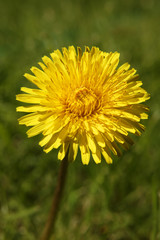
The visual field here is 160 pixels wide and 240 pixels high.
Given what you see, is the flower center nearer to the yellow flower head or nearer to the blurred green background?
Answer: the yellow flower head

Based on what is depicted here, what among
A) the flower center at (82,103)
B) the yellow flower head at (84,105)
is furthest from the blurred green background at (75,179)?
the flower center at (82,103)

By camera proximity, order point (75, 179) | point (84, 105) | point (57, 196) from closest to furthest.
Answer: point (57, 196) < point (84, 105) < point (75, 179)

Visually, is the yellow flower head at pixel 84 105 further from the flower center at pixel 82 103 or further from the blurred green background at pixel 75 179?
the blurred green background at pixel 75 179

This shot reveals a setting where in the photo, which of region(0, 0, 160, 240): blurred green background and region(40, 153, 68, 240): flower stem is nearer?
region(40, 153, 68, 240): flower stem

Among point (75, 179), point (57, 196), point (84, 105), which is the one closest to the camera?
point (57, 196)

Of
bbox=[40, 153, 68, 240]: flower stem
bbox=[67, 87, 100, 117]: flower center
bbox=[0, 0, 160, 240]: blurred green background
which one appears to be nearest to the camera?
bbox=[40, 153, 68, 240]: flower stem

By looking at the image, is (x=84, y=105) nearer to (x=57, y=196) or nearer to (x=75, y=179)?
(x=57, y=196)

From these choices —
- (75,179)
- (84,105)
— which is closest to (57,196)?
(84,105)

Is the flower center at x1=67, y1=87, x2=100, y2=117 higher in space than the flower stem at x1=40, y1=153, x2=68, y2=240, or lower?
higher

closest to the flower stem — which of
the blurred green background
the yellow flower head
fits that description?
the yellow flower head

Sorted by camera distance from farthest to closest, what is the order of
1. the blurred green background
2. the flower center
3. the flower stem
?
the blurred green background
the flower center
the flower stem
